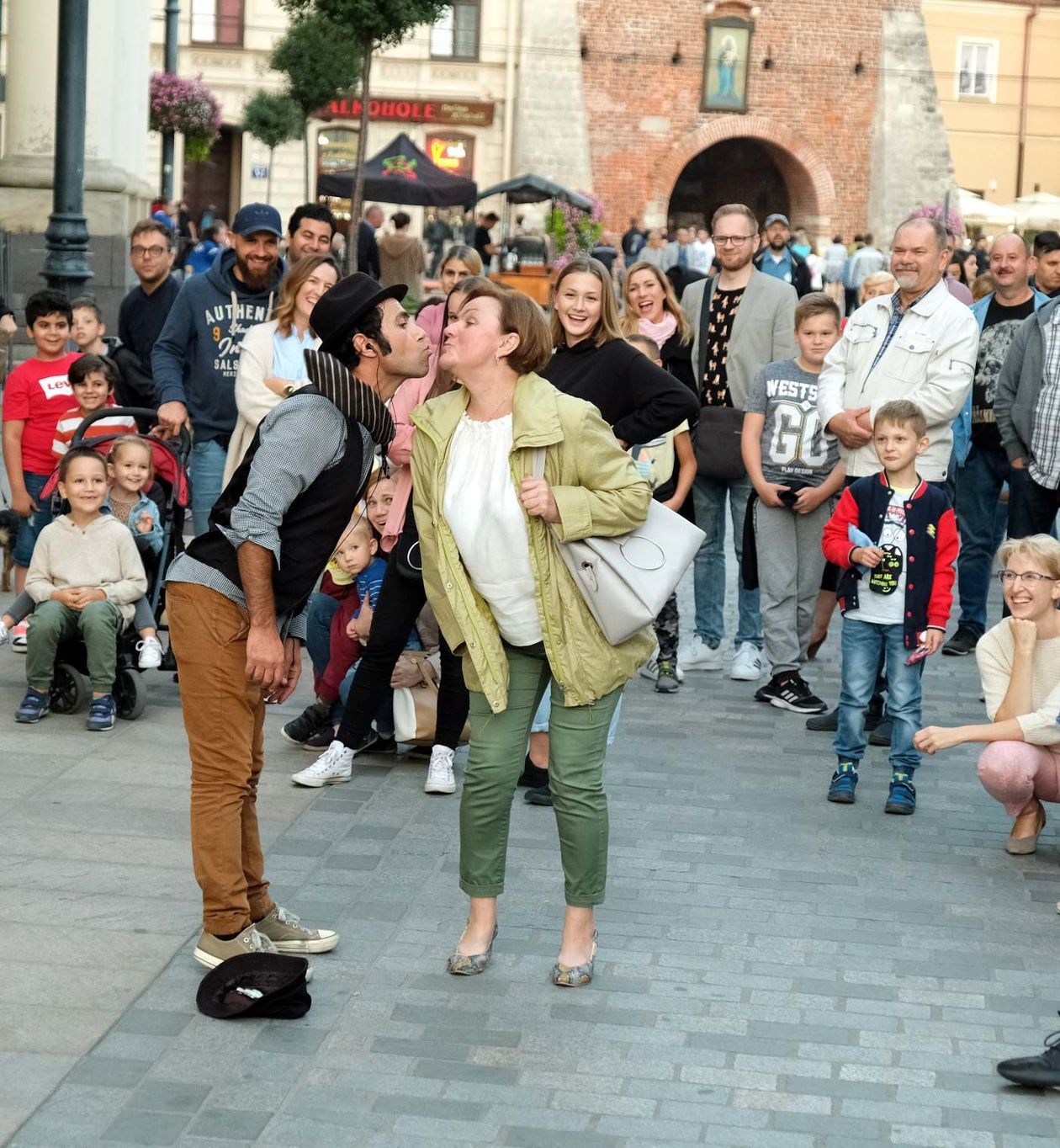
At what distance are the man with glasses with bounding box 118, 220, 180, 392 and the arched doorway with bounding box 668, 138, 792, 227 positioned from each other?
42.8 metres

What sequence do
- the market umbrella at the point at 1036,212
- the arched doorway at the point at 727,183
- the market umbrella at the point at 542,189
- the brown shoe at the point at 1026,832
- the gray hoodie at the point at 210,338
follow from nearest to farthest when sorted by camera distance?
the brown shoe at the point at 1026,832 < the gray hoodie at the point at 210,338 < the market umbrella at the point at 542,189 < the market umbrella at the point at 1036,212 < the arched doorway at the point at 727,183

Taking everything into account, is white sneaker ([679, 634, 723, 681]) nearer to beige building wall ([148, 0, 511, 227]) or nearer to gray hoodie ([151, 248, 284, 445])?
gray hoodie ([151, 248, 284, 445])

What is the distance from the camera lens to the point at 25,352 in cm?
1627

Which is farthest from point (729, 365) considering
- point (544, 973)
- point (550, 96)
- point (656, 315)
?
point (550, 96)

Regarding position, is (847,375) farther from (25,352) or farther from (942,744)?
(25,352)

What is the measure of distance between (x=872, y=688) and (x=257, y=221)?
133 inches

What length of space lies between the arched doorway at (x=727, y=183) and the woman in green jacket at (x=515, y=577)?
47198 millimetres

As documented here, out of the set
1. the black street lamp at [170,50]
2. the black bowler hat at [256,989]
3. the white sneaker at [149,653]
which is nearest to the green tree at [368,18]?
the black street lamp at [170,50]

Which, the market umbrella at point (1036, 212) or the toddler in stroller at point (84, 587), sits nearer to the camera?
the toddler in stroller at point (84, 587)

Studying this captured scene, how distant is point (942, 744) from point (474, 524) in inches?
75.5

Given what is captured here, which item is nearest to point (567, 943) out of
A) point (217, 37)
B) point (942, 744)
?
point (942, 744)

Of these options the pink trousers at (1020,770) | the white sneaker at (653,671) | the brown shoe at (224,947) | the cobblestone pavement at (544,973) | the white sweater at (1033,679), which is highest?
the white sweater at (1033,679)

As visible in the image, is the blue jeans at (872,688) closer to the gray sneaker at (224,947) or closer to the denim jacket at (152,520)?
the gray sneaker at (224,947)

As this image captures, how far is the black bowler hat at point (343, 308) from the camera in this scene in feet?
15.9
